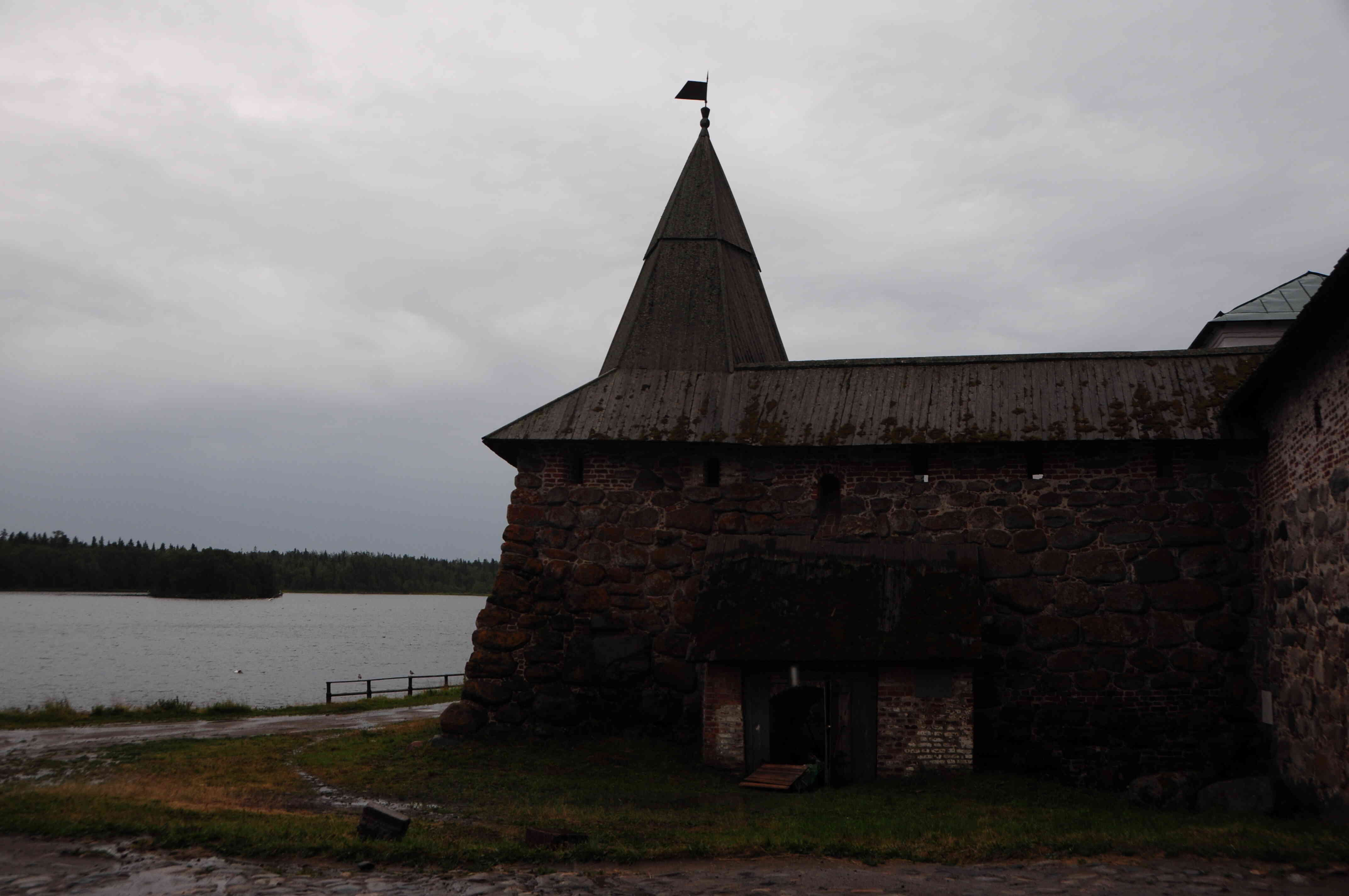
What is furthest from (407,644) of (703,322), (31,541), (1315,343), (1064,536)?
(31,541)

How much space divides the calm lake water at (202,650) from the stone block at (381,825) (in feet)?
69.5

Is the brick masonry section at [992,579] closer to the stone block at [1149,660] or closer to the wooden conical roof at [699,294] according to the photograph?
the stone block at [1149,660]

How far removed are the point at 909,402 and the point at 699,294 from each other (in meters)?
4.24

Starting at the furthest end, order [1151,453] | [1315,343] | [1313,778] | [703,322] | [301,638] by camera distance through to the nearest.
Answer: [301,638]
[703,322]
[1151,453]
[1313,778]
[1315,343]

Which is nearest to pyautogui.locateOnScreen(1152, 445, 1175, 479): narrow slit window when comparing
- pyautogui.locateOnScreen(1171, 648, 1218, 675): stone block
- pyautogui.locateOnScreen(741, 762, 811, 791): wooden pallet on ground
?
pyautogui.locateOnScreen(1171, 648, 1218, 675): stone block

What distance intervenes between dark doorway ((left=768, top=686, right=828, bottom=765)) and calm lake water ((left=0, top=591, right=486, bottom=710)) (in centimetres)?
2074

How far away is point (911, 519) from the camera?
43.5 ft

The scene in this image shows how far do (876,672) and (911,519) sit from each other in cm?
252

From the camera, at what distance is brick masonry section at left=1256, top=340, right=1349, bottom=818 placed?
8.94m

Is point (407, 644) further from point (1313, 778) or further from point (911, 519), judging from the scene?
point (1313, 778)

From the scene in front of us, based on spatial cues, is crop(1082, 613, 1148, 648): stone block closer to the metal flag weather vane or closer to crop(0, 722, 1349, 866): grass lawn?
crop(0, 722, 1349, 866): grass lawn

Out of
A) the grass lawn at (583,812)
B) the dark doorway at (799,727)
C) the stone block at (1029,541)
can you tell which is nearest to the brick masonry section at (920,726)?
the grass lawn at (583,812)

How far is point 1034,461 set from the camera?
13117 mm

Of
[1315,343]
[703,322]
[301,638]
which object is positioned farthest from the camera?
[301,638]
